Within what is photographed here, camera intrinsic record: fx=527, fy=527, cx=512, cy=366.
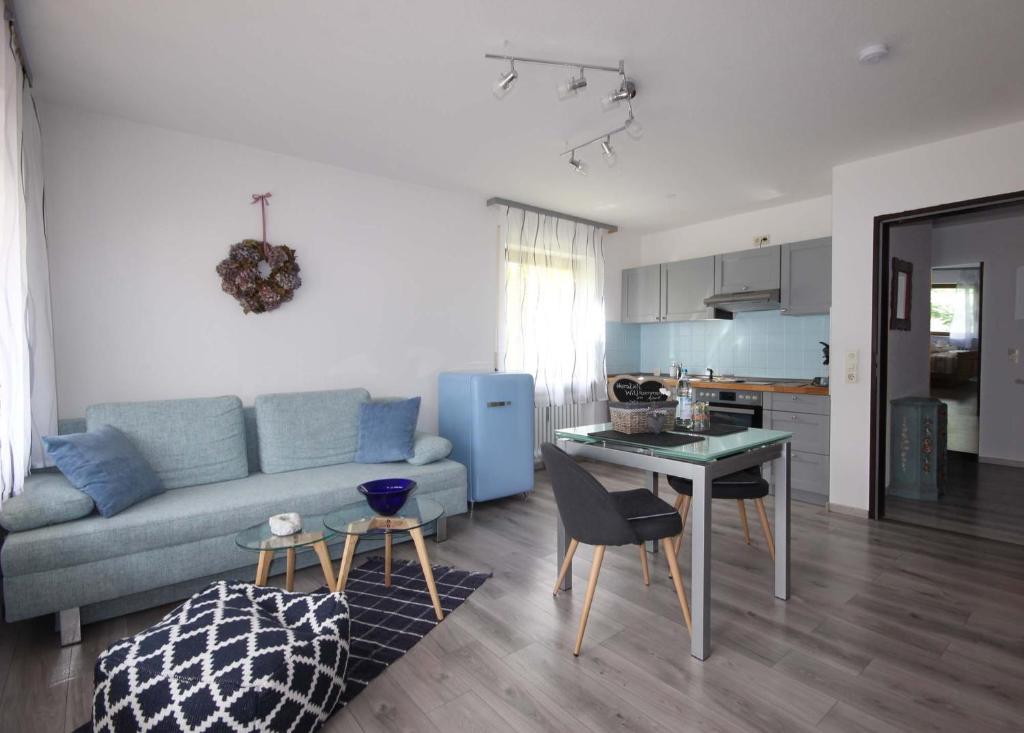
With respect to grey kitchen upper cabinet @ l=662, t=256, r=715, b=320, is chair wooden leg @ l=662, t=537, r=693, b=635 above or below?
below

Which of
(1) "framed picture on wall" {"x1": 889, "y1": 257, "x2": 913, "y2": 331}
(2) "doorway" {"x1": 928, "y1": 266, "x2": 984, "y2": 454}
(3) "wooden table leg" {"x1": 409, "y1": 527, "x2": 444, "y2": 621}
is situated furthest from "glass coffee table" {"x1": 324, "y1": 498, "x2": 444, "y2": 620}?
(2) "doorway" {"x1": 928, "y1": 266, "x2": 984, "y2": 454}

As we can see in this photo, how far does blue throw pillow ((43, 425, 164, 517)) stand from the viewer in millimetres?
2373

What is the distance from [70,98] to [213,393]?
175 cm

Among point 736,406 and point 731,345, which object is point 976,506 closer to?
point 736,406

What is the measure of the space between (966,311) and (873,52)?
4918 mm

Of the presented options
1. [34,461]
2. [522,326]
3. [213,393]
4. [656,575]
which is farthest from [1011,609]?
[34,461]

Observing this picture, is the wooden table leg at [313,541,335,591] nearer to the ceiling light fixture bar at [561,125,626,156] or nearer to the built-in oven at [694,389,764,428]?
the ceiling light fixture bar at [561,125,626,156]

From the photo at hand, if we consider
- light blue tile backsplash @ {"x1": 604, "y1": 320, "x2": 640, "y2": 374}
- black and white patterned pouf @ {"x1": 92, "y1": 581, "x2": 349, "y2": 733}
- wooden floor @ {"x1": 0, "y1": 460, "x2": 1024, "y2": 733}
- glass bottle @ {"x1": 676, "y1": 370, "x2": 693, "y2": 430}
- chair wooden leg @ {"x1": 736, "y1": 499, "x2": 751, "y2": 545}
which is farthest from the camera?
light blue tile backsplash @ {"x1": 604, "y1": 320, "x2": 640, "y2": 374}

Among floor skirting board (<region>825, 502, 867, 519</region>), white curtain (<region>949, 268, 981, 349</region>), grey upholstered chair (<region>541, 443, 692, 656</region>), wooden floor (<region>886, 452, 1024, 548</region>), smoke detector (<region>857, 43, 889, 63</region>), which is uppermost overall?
smoke detector (<region>857, 43, 889, 63</region>)

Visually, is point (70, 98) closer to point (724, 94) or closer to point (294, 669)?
point (294, 669)

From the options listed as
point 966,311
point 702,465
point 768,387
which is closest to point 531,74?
point 702,465

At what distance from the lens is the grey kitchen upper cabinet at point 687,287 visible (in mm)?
5098

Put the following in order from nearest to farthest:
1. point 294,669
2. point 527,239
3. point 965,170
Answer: point 294,669, point 965,170, point 527,239

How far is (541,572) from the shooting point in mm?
2859
